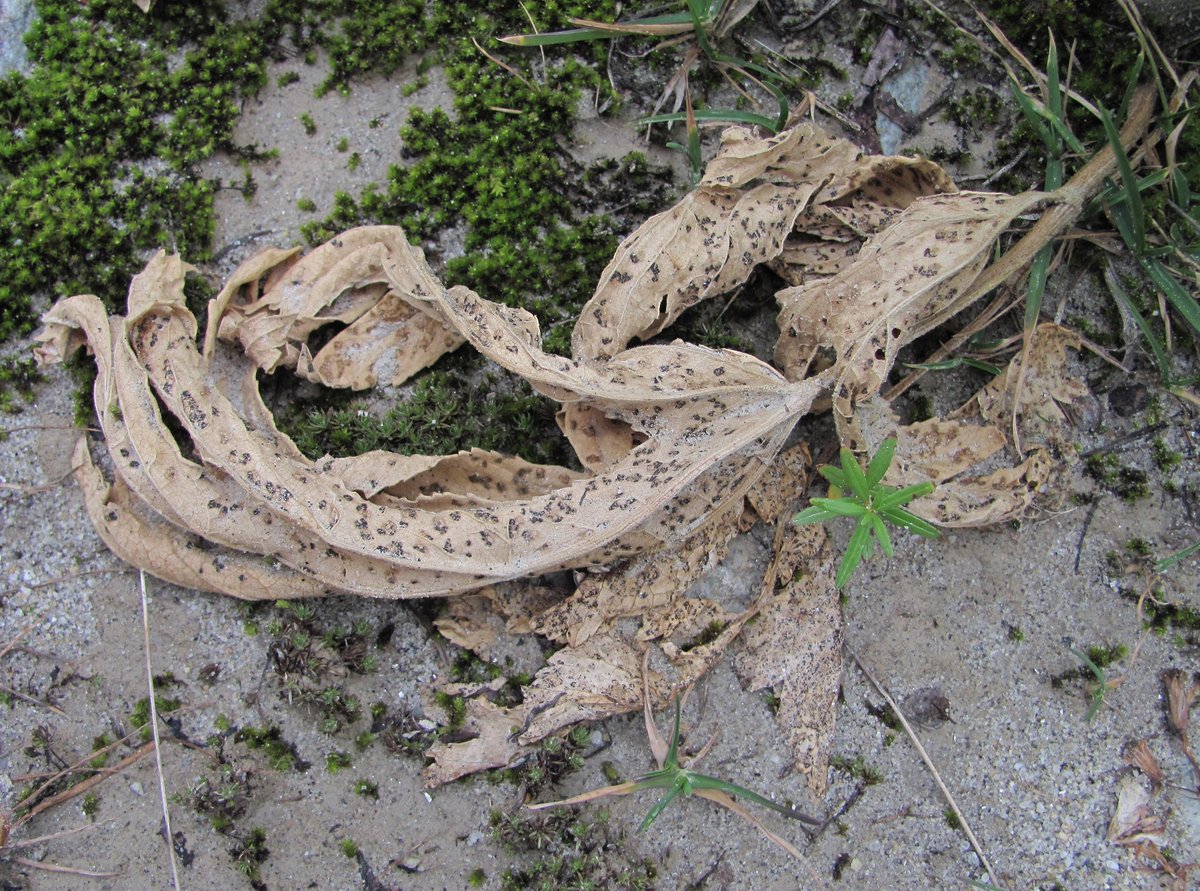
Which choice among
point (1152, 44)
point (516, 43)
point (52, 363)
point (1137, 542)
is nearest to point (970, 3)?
point (1152, 44)

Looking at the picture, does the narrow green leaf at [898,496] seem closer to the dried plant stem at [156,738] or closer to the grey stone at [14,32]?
the dried plant stem at [156,738]

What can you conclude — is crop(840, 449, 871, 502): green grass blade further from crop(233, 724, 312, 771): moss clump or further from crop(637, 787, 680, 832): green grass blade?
crop(233, 724, 312, 771): moss clump

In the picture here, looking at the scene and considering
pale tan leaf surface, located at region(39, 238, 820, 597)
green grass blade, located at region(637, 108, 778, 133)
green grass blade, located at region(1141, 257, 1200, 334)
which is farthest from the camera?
green grass blade, located at region(637, 108, 778, 133)

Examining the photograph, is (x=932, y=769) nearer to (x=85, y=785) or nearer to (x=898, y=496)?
(x=898, y=496)

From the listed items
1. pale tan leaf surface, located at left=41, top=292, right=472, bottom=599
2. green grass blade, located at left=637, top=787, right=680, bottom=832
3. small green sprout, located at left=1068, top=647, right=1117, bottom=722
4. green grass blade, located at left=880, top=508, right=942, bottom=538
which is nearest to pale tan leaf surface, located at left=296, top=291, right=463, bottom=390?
pale tan leaf surface, located at left=41, top=292, right=472, bottom=599

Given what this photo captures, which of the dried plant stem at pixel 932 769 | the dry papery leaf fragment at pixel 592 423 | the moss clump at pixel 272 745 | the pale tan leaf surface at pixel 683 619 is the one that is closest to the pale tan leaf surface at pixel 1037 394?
the dry papery leaf fragment at pixel 592 423

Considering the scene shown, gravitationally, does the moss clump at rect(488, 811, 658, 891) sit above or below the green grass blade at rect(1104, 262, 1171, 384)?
below

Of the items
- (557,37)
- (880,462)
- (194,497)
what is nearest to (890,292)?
(880,462)
